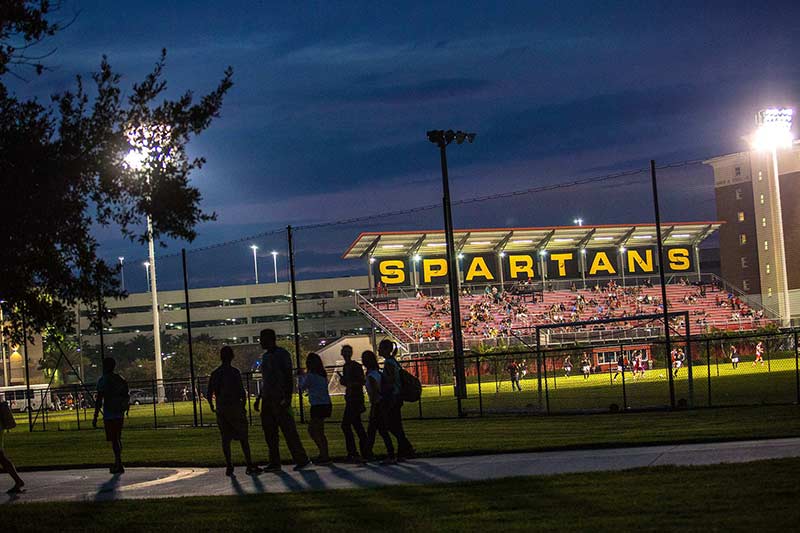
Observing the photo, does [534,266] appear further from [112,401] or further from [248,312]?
[112,401]

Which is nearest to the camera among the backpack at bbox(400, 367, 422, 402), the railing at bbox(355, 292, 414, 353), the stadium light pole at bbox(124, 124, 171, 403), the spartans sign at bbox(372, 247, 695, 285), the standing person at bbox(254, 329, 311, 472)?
the stadium light pole at bbox(124, 124, 171, 403)

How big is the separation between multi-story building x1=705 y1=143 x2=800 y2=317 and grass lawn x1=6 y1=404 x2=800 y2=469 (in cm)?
5517

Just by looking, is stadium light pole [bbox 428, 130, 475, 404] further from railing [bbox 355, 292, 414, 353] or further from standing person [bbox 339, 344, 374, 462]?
railing [bbox 355, 292, 414, 353]

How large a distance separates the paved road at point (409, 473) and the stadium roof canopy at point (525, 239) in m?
62.8

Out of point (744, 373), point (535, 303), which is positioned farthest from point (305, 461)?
point (535, 303)

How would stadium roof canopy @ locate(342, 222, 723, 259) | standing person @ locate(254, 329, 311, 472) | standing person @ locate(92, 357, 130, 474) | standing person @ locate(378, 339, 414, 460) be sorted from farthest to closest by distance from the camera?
stadium roof canopy @ locate(342, 222, 723, 259) → standing person @ locate(92, 357, 130, 474) → standing person @ locate(378, 339, 414, 460) → standing person @ locate(254, 329, 311, 472)

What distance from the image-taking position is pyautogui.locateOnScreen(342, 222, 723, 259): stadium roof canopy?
82.6 m

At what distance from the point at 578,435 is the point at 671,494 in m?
9.16

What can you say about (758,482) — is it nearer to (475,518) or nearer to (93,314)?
(475,518)

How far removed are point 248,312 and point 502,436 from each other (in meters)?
96.4

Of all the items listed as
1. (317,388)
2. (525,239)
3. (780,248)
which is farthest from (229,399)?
(525,239)

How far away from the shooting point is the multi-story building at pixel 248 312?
10950 cm

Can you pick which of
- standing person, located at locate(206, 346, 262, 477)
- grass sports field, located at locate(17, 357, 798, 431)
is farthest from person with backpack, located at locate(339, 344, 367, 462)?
grass sports field, located at locate(17, 357, 798, 431)

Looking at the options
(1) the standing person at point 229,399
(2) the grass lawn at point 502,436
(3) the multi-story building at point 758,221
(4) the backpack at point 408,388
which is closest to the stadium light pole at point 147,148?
(1) the standing person at point 229,399
